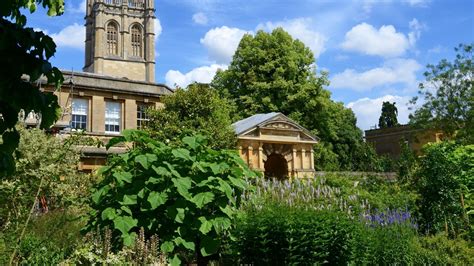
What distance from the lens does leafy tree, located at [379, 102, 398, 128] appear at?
209ft

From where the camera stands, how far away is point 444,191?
12156mm

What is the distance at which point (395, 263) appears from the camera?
328 inches

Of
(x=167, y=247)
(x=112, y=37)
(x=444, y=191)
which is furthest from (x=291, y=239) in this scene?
(x=112, y=37)

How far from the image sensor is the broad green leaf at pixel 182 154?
241 inches

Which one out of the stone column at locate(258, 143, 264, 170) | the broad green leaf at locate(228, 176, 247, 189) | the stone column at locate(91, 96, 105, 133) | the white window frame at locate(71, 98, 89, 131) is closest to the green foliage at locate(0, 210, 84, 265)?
the broad green leaf at locate(228, 176, 247, 189)

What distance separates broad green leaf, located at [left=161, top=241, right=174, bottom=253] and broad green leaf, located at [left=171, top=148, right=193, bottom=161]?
1.07 metres

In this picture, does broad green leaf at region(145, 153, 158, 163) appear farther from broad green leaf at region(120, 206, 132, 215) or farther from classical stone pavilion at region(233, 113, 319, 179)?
classical stone pavilion at region(233, 113, 319, 179)

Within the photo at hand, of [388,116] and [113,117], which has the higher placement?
[388,116]

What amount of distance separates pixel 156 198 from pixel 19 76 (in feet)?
11.3

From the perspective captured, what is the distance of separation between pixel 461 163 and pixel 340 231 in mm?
7770

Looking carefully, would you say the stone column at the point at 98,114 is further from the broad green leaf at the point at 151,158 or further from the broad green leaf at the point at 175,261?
the broad green leaf at the point at 175,261

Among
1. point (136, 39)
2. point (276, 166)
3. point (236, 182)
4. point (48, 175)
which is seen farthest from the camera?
point (136, 39)

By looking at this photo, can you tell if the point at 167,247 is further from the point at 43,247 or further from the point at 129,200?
the point at 43,247

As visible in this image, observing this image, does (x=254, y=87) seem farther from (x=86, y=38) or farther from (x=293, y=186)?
(x=86, y=38)
